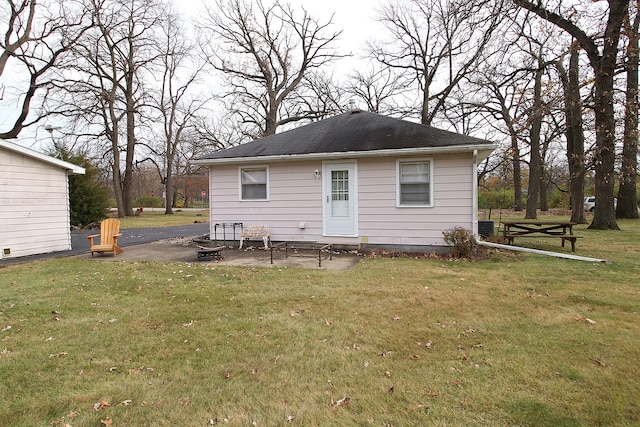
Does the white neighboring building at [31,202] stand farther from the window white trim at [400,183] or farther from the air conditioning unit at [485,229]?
the air conditioning unit at [485,229]

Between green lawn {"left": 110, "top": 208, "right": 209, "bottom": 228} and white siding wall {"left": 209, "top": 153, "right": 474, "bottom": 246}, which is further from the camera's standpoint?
green lawn {"left": 110, "top": 208, "right": 209, "bottom": 228}

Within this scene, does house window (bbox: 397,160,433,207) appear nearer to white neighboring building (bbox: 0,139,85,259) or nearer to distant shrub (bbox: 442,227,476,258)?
distant shrub (bbox: 442,227,476,258)

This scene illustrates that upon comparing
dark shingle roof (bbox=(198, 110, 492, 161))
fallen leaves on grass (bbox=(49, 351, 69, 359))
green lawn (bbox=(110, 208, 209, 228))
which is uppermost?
dark shingle roof (bbox=(198, 110, 492, 161))

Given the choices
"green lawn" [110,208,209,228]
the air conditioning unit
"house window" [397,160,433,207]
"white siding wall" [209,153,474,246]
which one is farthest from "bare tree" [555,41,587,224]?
"green lawn" [110,208,209,228]

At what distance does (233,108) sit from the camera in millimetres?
26609

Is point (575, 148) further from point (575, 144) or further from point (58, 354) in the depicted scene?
point (58, 354)

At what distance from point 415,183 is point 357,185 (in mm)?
1571

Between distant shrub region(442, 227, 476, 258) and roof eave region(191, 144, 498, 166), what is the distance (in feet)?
6.63

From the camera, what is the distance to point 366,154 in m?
9.12

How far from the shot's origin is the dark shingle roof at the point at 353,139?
903cm

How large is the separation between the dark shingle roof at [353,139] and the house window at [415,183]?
0.57 metres

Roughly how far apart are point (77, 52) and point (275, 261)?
67.5ft

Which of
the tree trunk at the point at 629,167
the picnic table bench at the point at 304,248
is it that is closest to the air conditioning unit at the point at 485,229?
the tree trunk at the point at 629,167

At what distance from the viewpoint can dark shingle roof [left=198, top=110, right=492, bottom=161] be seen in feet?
29.6
